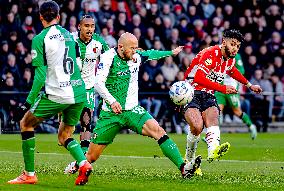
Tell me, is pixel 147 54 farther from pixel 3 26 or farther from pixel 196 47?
pixel 196 47

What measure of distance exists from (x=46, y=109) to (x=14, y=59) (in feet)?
43.4

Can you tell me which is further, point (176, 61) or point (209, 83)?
point (176, 61)

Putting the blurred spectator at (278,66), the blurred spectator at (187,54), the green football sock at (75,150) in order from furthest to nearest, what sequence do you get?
1. the blurred spectator at (278,66)
2. the blurred spectator at (187,54)
3. the green football sock at (75,150)

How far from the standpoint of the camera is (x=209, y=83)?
1391 centimetres

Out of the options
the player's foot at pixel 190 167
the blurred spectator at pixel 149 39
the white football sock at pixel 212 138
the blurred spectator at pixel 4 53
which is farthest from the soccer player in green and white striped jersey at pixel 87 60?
the blurred spectator at pixel 149 39

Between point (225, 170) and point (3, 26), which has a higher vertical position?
point (3, 26)

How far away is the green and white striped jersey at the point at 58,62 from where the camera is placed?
37.8 feet

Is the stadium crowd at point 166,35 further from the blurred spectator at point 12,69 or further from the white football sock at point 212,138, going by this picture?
the white football sock at point 212,138

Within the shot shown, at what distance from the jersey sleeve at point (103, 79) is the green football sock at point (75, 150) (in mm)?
745

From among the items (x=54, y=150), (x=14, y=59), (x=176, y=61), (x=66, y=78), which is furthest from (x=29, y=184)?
(x=176, y=61)

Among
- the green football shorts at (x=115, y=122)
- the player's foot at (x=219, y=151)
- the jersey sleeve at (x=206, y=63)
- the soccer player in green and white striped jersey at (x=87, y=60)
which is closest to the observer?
the green football shorts at (x=115, y=122)

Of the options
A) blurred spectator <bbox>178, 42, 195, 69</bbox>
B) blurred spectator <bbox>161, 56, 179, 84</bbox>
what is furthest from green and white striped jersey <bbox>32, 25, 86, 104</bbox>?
blurred spectator <bbox>178, 42, 195, 69</bbox>

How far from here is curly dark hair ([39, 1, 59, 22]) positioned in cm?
1150

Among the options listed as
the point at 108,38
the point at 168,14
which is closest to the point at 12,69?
the point at 108,38
